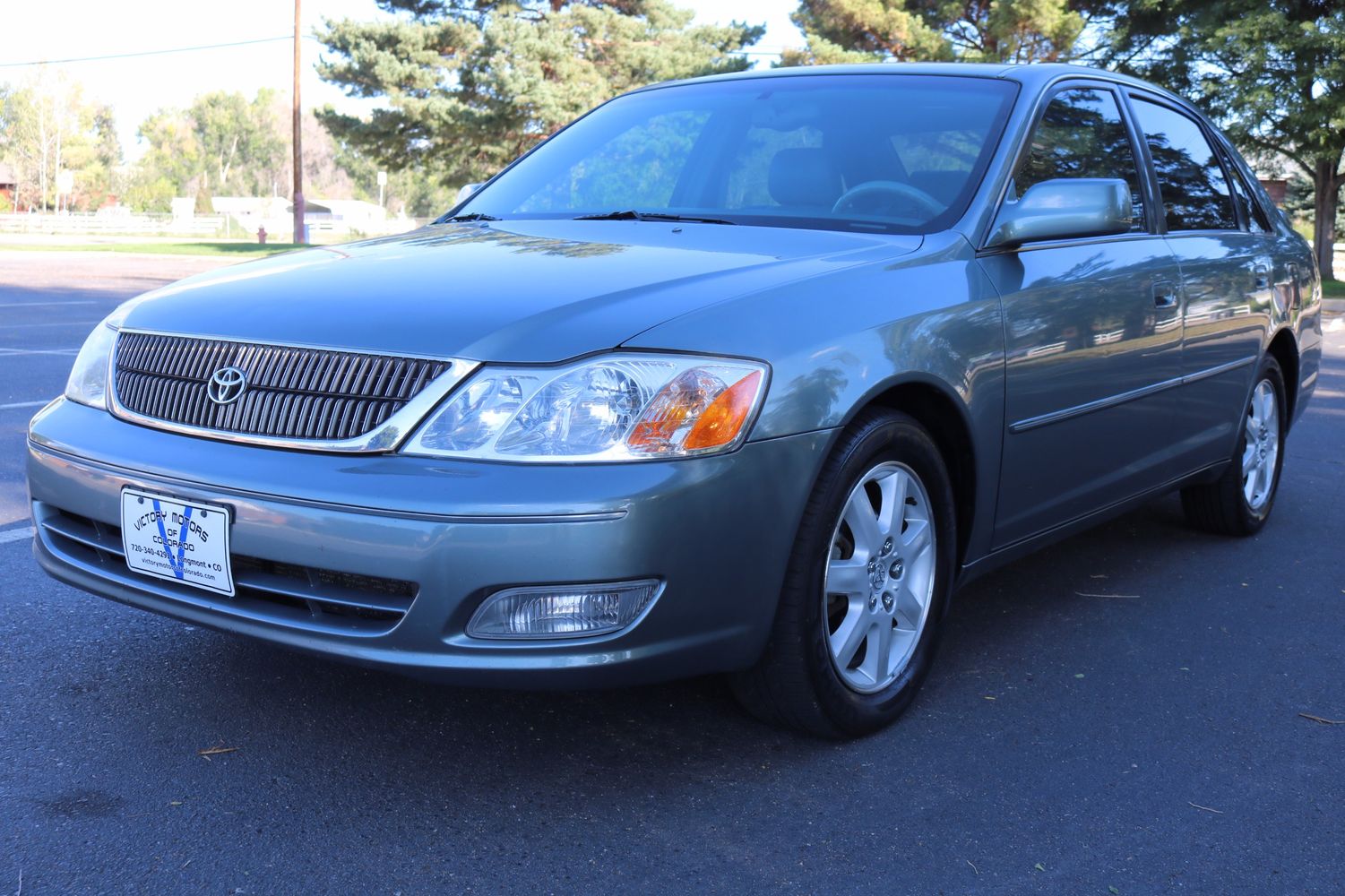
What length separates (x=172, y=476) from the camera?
2.58 metres

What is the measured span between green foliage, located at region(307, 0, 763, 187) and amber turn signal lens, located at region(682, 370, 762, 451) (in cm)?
3115

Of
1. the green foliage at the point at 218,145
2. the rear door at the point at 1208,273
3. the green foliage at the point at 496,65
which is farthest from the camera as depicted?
the green foliage at the point at 218,145

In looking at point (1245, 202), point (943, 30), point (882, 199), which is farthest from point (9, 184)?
point (882, 199)

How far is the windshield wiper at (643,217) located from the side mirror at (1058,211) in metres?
0.69

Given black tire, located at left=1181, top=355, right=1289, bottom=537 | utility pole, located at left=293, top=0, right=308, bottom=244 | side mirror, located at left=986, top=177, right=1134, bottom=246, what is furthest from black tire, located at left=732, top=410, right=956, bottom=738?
utility pole, located at left=293, top=0, right=308, bottom=244

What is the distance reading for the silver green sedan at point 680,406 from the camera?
2.42 meters

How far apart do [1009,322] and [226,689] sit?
6.70 ft

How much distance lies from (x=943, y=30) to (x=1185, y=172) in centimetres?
3256

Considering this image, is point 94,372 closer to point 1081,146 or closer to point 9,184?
point 1081,146

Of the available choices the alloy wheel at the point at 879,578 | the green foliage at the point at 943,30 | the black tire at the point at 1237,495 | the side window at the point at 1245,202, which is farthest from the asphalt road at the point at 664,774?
the green foliage at the point at 943,30

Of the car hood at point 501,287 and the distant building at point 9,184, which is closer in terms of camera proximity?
the car hood at point 501,287

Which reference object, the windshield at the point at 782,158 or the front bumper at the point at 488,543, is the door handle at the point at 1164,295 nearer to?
the windshield at the point at 782,158

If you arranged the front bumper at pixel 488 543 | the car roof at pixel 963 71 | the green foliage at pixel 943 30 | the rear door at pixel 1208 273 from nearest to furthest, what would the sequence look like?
the front bumper at pixel 488 543
the car roof at pixel 963 71
the rear door at pixel 1208 273
the green foliage at pixel 943 30

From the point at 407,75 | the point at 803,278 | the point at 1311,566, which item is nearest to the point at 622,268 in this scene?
the point at 803,278
